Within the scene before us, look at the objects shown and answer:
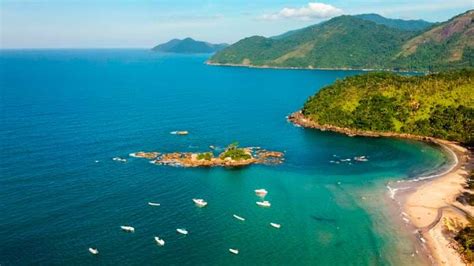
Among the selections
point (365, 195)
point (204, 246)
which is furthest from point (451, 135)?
point (204, 246)

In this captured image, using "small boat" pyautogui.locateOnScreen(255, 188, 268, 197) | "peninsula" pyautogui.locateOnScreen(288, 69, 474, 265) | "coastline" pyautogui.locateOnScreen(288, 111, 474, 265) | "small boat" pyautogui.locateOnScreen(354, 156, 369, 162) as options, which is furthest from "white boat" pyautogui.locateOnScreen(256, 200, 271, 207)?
"small boat" pyautogui.locateOnScreen(354, 156, 369, 162)

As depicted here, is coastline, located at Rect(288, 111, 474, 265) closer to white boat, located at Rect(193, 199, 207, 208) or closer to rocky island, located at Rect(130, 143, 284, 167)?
rocky island, located at Rect(130, 143, 284, 167)

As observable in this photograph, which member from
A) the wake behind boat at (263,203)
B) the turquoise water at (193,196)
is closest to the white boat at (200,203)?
the turquoise water at (193,196)

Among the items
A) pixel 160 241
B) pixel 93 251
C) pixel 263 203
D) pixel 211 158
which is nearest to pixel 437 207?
pixel 263 203

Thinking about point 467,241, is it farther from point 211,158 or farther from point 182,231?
point 211,158

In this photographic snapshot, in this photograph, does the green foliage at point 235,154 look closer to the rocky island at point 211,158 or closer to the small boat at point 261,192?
the rocky island at point 211,158
